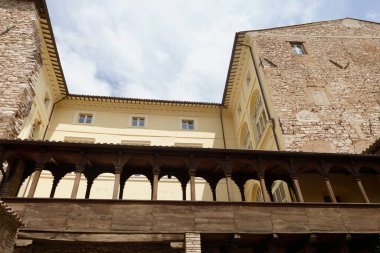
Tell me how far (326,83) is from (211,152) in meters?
9.36

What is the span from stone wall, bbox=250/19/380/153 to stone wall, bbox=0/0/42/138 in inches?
465

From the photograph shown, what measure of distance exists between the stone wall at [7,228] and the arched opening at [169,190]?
34.2 ft

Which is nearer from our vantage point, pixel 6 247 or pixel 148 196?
pixel 6 247

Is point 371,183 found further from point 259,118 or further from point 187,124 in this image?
point 187,124

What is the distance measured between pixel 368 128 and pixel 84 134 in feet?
51.6

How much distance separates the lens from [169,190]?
59.8 feet

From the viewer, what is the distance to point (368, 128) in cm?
1494

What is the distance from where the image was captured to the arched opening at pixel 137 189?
17844 mm

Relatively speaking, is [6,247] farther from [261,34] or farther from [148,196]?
[261,34]

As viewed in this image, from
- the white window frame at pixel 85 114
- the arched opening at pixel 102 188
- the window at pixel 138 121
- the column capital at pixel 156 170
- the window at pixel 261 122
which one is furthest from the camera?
the window at pixel 138 121

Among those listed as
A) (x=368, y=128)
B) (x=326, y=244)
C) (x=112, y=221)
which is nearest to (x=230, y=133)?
(x=368, y=128)

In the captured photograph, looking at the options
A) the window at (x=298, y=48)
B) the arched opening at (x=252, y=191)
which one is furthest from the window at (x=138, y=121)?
the window at (x=298, y=48)

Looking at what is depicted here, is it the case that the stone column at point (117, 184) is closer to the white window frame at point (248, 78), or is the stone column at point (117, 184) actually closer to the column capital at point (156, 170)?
the column capital at point (156, 170)

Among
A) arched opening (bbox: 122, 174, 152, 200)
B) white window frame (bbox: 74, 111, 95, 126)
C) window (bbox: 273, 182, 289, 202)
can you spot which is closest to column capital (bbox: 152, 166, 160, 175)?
window (bbox: 273, 182, 289, 202)
